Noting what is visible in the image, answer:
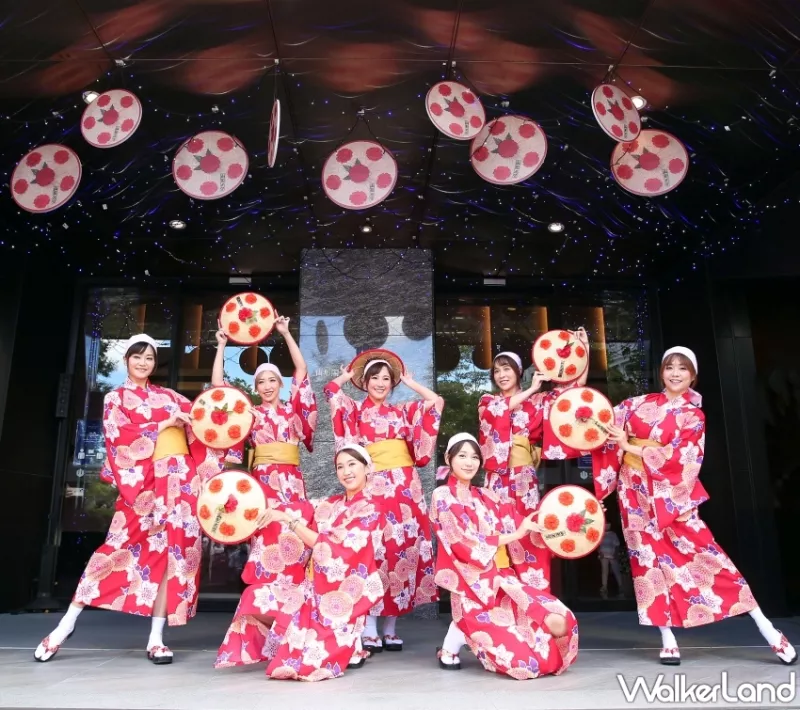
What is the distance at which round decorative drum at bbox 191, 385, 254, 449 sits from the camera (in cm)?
385

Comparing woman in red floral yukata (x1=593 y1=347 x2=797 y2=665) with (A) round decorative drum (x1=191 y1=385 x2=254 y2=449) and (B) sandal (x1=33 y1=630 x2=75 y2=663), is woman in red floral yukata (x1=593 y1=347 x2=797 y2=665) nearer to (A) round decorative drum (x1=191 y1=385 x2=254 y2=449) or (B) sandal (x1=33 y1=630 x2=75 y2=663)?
(A) round decorative drum (x1=191 y1=385 x2=254 y2=449)

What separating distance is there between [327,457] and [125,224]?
2616 millimetres

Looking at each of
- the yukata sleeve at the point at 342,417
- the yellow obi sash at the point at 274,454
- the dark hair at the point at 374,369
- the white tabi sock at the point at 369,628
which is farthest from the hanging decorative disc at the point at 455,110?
the white tabi sock at the point at 369,628

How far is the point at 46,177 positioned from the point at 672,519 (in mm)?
4440

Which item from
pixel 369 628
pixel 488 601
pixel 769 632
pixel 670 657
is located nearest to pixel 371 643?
pixel 369 628

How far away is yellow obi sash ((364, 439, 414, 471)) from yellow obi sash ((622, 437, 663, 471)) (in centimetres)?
128

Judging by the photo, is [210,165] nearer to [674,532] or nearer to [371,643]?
[371,643]

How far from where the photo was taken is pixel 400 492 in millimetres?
4113

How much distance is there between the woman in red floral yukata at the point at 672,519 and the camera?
3.55 m

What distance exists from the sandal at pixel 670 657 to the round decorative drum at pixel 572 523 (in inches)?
27.8

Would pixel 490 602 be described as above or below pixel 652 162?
below

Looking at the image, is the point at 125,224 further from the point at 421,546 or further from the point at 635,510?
the point at 635,510

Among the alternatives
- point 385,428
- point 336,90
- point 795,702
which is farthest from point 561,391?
point 336,90

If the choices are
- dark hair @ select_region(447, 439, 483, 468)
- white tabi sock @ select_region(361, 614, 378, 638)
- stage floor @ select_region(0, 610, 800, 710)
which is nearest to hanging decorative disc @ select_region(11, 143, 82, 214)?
stage floor @ select_region(0, 610, 800, 710)
